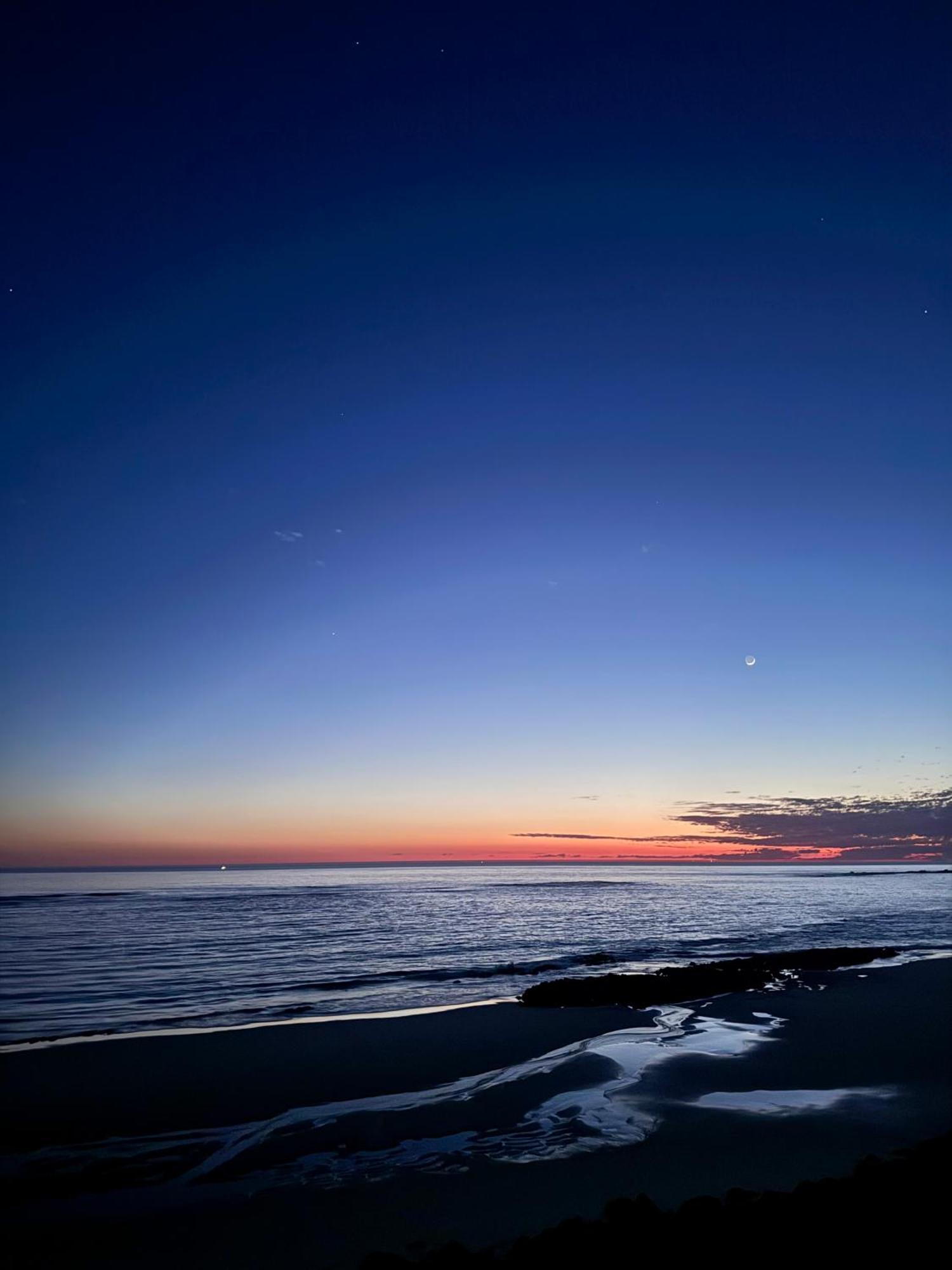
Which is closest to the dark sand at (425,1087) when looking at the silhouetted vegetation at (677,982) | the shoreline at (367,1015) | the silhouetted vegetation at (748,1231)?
the shoreline at (367,1015)

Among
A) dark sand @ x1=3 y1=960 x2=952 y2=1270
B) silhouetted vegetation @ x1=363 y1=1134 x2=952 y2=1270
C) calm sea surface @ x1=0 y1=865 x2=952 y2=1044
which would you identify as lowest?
calm sea surface @ x1=0 y1=865 x2=952 y2=1044

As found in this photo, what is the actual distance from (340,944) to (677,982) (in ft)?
58.8

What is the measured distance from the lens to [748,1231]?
6930mm

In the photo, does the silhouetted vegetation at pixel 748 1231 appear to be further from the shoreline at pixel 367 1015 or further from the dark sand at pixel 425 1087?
the shoreline at pixel 367 1015

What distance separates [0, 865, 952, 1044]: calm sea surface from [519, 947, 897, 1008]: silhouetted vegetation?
1.90 meters

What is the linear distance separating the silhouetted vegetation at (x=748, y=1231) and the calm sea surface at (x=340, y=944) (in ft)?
45.0

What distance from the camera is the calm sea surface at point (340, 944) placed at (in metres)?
20.7

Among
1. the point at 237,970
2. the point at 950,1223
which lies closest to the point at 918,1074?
the point at 950,1223

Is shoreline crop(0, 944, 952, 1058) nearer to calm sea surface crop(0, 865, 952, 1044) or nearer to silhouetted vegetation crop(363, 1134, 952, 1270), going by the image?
→ calm sea surface crop(0, 865, 952, 1044)

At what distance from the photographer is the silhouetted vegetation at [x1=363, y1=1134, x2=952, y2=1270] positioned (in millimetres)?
6602

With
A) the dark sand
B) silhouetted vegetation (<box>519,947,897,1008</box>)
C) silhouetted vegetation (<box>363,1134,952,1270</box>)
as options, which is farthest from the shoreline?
silhouetted vegetation (<box>363,1134,952,1270</box>)

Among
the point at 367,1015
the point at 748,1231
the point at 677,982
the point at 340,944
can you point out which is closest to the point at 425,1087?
the point at 367,1015

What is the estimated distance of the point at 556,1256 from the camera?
22.0ft

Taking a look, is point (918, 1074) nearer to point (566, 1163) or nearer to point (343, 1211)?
point (566, 1163)
